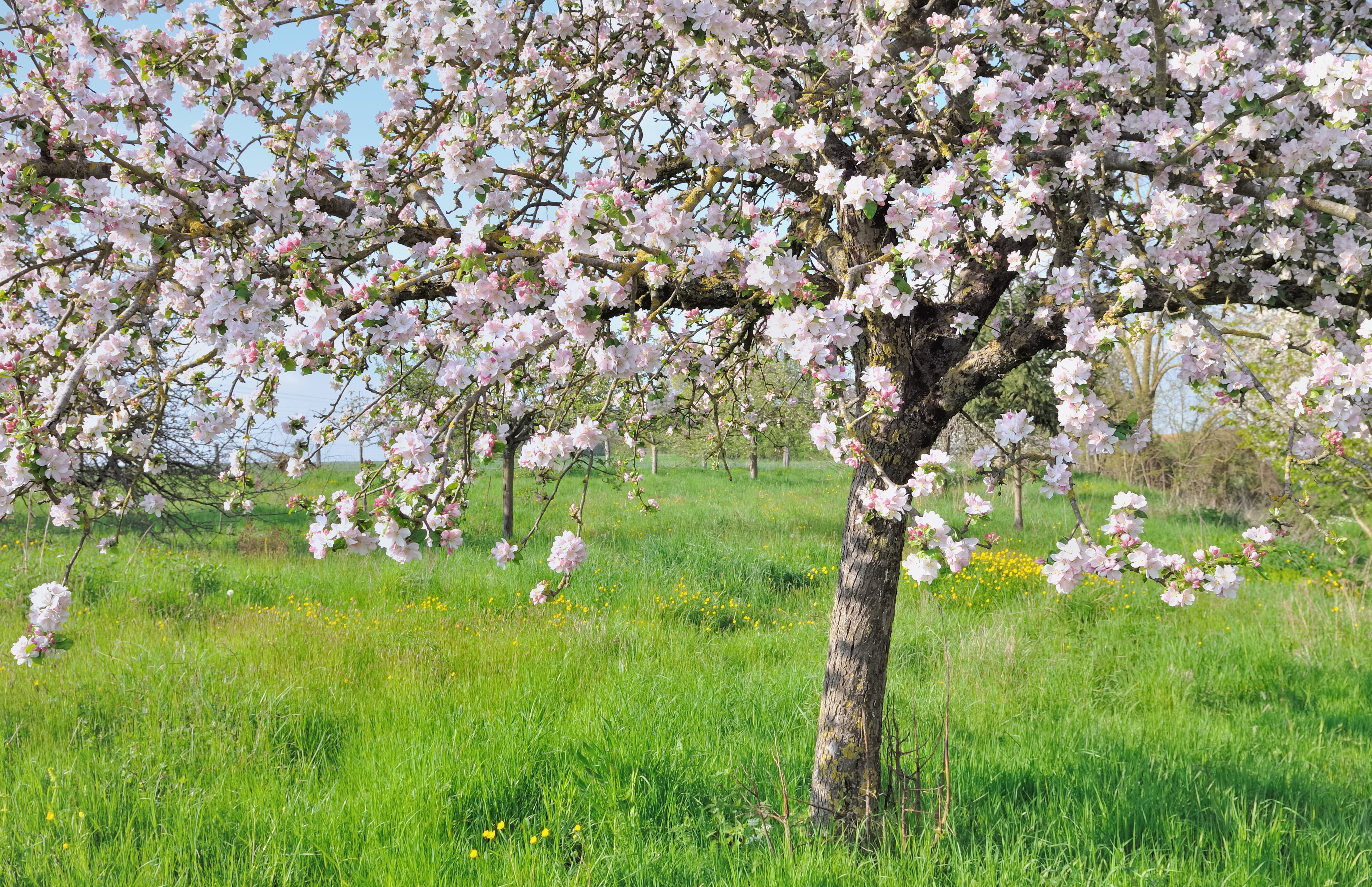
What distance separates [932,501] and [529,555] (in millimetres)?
9219

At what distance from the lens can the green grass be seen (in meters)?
3.12

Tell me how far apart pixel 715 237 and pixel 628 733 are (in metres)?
2.89

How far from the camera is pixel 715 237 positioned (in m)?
2.41

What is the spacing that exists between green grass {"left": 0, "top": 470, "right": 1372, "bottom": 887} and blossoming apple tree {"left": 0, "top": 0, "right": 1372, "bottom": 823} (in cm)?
95

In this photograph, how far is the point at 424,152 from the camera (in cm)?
337

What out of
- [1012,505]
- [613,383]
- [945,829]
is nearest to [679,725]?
[945,829]

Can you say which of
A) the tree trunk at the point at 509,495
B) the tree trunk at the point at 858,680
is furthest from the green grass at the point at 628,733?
the tree trunk at the point at 509,495

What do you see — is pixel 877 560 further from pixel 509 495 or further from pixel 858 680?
pixel 509 495

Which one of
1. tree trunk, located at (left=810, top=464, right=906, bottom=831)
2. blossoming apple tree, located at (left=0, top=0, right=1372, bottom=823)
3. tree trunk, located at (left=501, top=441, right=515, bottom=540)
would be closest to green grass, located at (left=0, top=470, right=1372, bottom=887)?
tree trunk, located at (left=810, top=464, right=906, bottom=831)

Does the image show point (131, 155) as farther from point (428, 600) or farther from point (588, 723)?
point (428, 600)

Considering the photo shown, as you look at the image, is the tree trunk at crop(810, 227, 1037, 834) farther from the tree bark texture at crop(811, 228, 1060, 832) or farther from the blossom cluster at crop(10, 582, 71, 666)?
the blossom cluster at crop(10, 582, 71, 666)

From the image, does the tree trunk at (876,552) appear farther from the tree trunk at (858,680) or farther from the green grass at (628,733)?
the green grass at (628,733)

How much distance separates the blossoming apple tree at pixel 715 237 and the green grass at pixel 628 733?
953 mm

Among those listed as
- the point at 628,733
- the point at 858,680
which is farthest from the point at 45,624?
the point at 858,680
